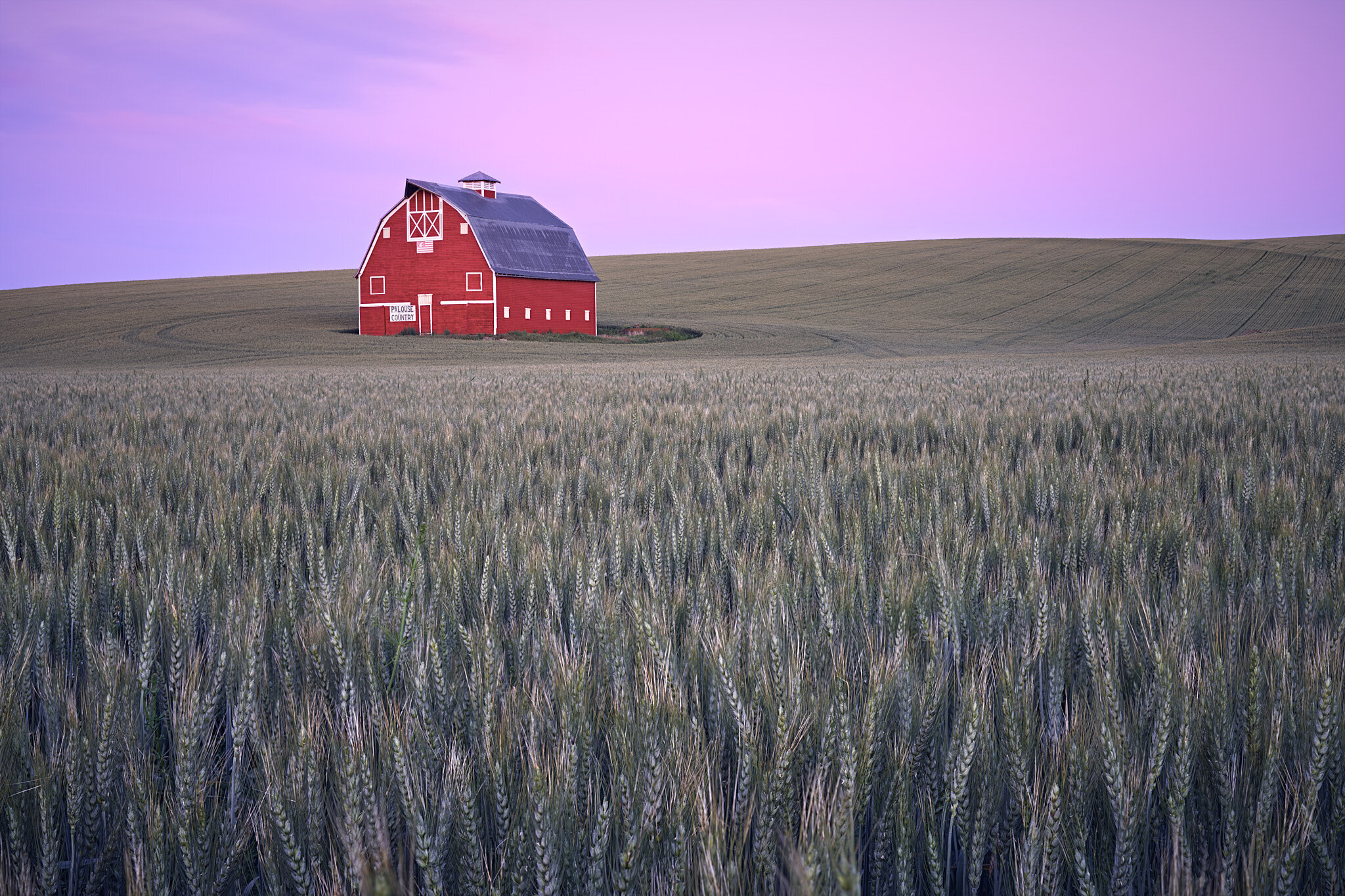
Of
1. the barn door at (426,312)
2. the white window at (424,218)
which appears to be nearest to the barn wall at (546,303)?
the barn door at (426,312)

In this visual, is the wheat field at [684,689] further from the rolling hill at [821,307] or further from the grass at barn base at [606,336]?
the grass at barn base at [606,336]

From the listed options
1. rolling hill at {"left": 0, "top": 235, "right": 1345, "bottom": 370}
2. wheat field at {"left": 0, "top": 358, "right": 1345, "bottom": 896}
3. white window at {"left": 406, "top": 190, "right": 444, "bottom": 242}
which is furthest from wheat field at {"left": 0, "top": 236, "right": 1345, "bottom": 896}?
white window at {"left": 406, "top": 190, "right": 444, "bottom": 242}

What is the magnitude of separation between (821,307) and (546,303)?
14792mm

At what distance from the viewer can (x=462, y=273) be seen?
119 ft

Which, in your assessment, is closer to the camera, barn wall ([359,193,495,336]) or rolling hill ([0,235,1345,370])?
rolling hill ([0,235,1345,370])

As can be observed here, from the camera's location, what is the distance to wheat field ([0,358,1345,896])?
92 centimetres

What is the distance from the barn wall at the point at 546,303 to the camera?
119 ft

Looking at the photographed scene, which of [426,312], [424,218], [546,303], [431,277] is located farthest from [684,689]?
[424,218]

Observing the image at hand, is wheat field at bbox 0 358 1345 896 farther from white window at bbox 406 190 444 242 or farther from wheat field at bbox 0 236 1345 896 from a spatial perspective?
white window at bbox 406 190 444 242

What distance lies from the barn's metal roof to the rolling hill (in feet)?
13.3

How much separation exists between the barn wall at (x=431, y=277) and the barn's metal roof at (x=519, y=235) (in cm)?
59

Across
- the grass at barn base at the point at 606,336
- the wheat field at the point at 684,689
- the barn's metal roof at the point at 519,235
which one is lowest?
the wheat field at the point at 684,689

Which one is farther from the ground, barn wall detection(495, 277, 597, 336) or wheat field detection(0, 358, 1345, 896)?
barn wall detection(495, 277, 597, 336)

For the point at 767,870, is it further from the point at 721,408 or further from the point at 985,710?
the point at 721,408
